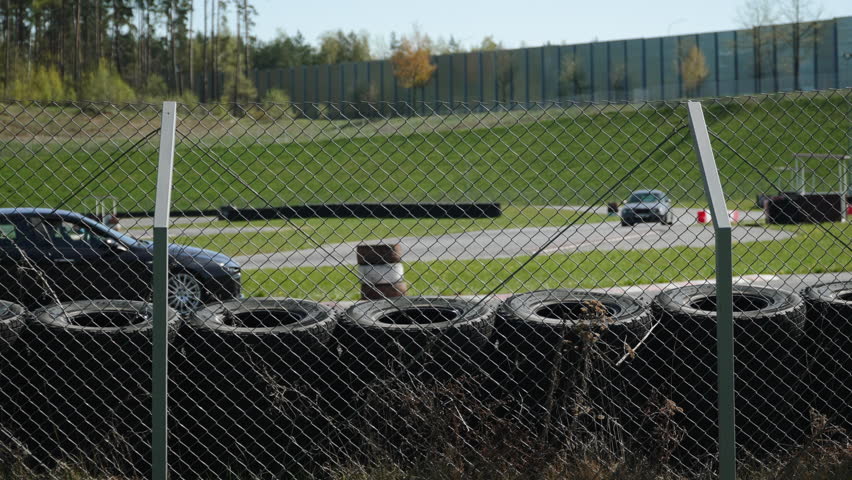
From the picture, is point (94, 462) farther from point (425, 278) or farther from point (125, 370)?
point (425, 278)

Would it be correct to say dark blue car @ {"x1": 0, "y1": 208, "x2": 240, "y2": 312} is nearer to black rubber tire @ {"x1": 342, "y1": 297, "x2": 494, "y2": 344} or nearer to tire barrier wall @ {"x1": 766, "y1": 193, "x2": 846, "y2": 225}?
black rubber tire @ {"x1": 342, "y1": 297, "x2": 494, "y2": 344}

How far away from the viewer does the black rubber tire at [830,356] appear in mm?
4285

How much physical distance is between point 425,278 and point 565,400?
8.74 metres

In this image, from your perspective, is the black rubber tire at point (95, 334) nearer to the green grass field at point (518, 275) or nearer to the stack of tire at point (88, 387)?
the stack of tire at point (88, 387)

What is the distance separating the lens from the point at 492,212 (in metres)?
25.8

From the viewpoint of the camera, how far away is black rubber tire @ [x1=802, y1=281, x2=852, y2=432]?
429 cm

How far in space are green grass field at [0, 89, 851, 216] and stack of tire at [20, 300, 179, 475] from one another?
0.76 m

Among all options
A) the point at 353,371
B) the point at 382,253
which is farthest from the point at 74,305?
the point at 382,253

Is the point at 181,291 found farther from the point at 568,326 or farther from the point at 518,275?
the point at 568,326

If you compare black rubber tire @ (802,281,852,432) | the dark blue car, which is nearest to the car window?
the dark blue car

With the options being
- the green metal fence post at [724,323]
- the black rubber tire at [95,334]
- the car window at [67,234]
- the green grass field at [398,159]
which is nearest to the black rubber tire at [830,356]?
the green grass field at [398,159]

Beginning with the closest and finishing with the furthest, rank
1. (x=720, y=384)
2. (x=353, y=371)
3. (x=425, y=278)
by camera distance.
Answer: (x=720, y=384) → (x=353, y=371) → (x=425, y=278)

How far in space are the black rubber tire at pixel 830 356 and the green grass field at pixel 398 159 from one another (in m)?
0.74

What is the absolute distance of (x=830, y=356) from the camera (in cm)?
431
